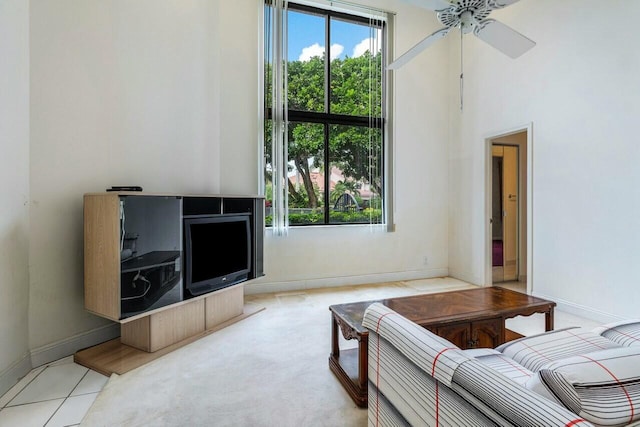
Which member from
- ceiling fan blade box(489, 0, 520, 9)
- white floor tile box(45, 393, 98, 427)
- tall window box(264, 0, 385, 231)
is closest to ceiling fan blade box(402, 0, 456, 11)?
ceiling fan blade box(489, 0, 520, 9)

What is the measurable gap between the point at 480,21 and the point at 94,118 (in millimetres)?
2980

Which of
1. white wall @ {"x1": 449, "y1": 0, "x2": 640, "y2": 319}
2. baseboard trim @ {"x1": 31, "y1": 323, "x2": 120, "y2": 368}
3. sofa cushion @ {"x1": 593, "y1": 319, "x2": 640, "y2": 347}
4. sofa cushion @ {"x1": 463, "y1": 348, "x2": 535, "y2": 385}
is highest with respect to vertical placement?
white wall @ {"x1": 449, "y1": 0, "x2": 640, "y2": 319}

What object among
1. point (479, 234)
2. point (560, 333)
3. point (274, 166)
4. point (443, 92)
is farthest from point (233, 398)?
point (443, 92)

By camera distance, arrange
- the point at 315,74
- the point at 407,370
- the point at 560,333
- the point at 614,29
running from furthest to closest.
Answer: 1. the point at 315,74
2. the point at 614,29
3. the point at 560,333
4. the point at 407,370

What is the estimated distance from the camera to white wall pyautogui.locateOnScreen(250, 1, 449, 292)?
4324mm

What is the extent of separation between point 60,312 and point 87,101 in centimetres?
162

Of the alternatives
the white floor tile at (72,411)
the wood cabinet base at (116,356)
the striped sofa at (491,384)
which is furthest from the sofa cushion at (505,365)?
the wood cabinet base at (116,356)

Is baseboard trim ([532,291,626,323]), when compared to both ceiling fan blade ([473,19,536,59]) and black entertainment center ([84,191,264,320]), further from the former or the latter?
black entertainment center ([84,191,264,320])

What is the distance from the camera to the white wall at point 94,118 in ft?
7.50

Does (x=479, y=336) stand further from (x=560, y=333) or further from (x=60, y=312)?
(x=60, y=312)

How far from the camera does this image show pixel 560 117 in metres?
3.36

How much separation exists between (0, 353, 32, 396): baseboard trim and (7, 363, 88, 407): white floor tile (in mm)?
90

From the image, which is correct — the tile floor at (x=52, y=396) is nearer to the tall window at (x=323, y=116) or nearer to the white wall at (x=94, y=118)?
the white wall at (x=94, y=118)

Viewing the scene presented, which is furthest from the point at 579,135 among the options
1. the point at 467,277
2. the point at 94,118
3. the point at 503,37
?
the point at 94,118
